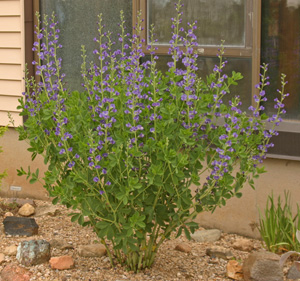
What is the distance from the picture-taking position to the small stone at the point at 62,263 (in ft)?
14.4

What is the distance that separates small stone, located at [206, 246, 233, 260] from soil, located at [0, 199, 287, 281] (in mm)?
36

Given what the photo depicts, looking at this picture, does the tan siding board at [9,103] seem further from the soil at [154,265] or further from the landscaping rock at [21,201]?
the soil at [154,265]

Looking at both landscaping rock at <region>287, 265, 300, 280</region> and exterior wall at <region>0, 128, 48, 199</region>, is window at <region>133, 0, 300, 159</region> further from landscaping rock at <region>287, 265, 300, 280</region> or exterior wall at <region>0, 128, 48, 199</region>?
exterior wall at <region>0, 128, 48, 199</region>

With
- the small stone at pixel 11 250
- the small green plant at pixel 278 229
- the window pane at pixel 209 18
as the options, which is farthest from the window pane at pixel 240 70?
the small stone at pixel 11 250

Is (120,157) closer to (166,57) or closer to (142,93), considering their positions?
(142,93)

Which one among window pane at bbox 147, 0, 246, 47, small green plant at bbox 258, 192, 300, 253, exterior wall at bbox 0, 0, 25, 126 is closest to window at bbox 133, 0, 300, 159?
window pane at bbox 147, 0, 246, 47

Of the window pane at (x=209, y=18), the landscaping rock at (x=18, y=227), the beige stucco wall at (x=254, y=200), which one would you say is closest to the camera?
the beige stucco wall at (x=254, y=200)

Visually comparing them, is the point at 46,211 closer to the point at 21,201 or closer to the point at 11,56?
the point at 21,201

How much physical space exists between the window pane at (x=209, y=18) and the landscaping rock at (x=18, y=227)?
1989mm

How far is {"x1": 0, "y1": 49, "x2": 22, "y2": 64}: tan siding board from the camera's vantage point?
21.6ft

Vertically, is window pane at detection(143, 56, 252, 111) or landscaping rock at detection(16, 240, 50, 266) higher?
window pane at detection(143, 56, 252, 111)

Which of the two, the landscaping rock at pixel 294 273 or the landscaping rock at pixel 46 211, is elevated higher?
the landscaping rock at pixel 46 211

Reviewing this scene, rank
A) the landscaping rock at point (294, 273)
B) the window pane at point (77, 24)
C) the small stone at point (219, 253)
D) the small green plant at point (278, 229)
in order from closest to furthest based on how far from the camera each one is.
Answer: the landscaping rock at point (294, 273), the small green plant at point (278, 229), the small stone at point (219, 253), the window pane at point (77, 24)

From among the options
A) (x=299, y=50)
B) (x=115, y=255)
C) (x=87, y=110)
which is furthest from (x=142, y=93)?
(x=299, y=50)
